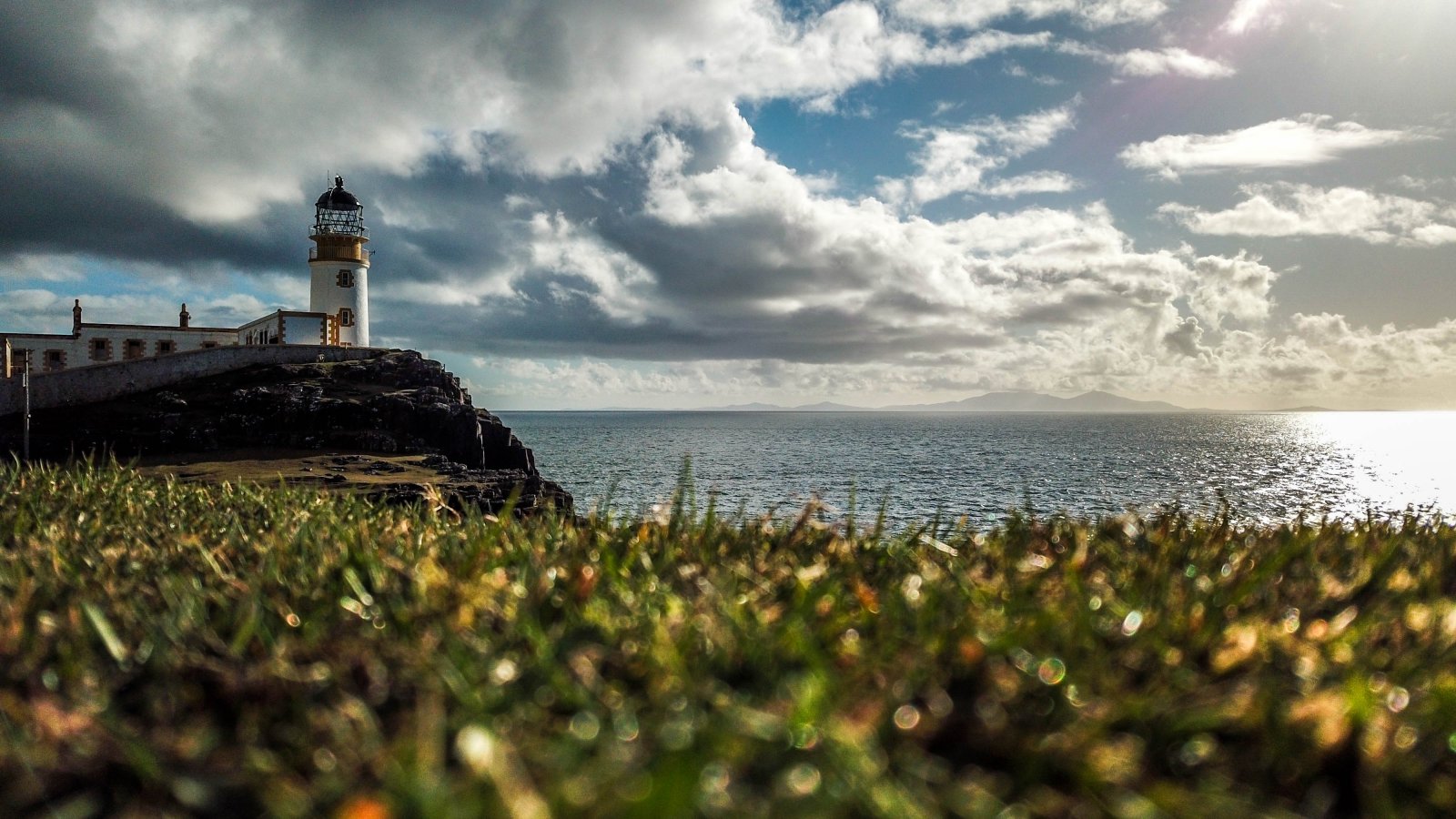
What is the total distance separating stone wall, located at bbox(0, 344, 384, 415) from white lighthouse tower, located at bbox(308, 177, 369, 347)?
450 centimetres

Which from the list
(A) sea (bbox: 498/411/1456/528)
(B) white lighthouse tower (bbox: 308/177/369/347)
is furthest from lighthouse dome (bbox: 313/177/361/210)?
(A) sea (bbox: 498/411/1456/528)

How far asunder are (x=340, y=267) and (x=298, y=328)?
17.6ft

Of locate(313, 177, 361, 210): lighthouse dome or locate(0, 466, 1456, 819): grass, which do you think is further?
locate(313, 177, 361, 210): lighthouse dome

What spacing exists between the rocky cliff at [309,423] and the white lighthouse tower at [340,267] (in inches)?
257

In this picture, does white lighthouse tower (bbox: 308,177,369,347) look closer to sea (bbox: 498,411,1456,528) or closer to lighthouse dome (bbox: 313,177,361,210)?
lighthouse dome (bbox: 313,177,361,210)

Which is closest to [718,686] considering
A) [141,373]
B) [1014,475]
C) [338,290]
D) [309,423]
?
[309,423]

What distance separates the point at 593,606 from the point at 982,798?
56.7 inches

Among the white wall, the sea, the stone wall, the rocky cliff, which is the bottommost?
the sea

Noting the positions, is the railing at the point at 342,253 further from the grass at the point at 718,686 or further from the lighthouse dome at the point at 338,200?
the grass at the point at 718,686

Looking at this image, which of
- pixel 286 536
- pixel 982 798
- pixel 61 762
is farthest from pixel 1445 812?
pixel 286 536

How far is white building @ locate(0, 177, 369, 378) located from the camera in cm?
5806

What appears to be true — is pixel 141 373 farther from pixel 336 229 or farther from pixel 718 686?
pixel 718 686

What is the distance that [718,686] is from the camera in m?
2.08

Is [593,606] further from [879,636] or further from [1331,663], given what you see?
[1331,663]
